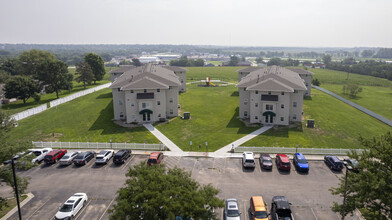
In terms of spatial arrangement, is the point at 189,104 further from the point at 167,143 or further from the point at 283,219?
the point at 283,219

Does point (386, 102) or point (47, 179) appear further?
point (386, 102)

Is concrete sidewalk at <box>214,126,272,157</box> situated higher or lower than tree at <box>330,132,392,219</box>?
lower

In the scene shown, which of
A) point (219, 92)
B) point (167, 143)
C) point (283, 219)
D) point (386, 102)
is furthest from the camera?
point (219, 92)

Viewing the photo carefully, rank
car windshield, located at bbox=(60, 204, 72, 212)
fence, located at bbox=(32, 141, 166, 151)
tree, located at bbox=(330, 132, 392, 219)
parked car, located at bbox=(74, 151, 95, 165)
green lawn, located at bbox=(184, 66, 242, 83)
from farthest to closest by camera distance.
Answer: green lawn, located at bbox=(184, 66, 242, 83) < fence, located at bbox=(32, 141, 166, 151) < parked car, located at bbox=(74, 151, 95, 165) < car windshield, located at bbox=(60, 204, 72, 212) < tree, located at bbox=(330, 132, 392, 219)

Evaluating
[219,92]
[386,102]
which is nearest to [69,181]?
[219,92]

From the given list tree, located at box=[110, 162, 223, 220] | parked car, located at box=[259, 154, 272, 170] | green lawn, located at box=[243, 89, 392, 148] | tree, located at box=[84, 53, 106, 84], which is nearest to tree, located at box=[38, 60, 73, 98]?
tree, located at box=[84, 53, 106, 84]

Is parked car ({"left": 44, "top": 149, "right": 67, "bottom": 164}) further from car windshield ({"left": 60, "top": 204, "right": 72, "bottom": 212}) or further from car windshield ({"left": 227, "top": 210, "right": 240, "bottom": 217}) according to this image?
car windshield ({"left": 227, "top": 210, "right": 240, "bottom": 217})

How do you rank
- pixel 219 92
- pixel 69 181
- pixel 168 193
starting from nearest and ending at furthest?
1. pixel 168 193
2. pixel 69 181
3. pixel 219 92

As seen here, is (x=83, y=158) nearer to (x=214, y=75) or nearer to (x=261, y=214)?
(x=261, y=214)
